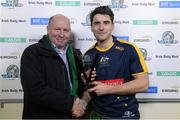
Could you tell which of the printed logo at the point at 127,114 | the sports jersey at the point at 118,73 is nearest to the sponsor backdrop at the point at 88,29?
the sports jersey at the point at 118,73

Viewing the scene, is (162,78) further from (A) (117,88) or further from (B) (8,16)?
(B) (8,16)

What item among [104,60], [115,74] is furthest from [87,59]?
[115,74]

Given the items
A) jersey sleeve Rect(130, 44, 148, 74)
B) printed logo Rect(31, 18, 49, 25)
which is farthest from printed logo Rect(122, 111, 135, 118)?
printed logo Rect(31, 18, 49, 25)

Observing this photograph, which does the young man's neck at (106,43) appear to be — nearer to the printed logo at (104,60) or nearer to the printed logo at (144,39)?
the printed logo at (104,60)

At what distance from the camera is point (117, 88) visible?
203 centimetres

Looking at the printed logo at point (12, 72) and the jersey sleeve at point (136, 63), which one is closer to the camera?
the jersey sleeve at point (136, 63)

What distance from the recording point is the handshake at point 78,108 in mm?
1996

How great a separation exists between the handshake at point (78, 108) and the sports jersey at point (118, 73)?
Result: 119 millimetres

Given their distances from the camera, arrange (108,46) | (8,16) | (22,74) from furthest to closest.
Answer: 1. (8,16)
2. (108,46)
3. (22,74)

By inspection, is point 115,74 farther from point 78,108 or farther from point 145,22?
point 145,22

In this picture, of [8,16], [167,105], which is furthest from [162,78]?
[8,16]

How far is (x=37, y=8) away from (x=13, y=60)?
0.48 meters

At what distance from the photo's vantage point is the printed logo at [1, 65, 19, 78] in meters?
2.51

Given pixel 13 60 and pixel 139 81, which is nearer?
pixel 139 81
